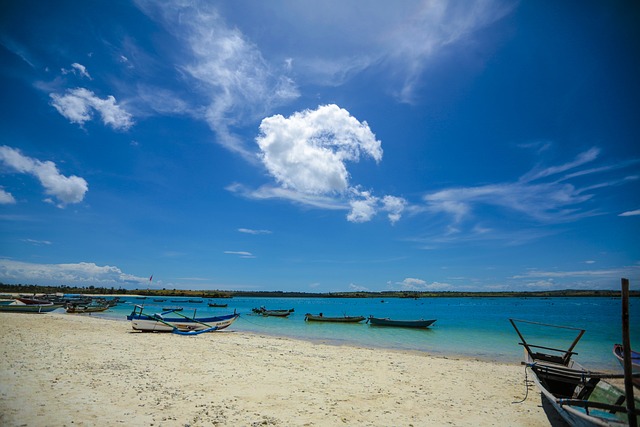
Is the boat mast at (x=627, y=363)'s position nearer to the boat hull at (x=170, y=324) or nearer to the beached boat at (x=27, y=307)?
the boat hull at (x=170, y=324)

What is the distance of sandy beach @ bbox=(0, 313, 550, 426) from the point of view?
23.8 feet

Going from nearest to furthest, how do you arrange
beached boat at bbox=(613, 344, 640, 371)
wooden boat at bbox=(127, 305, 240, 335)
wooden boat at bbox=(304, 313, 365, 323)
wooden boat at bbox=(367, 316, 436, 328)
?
beached boat at bbox=(613, 344, 640, 371) < wooden boat at bbox=(127, 305, 240, 335) < wooden boat at bbox=(367, 316, 436, 328) < wooden boat at bbox=(304, 313, 365, 323)

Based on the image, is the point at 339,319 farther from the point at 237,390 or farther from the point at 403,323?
the point at 237,390

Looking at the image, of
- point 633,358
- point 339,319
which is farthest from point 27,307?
point 633,358

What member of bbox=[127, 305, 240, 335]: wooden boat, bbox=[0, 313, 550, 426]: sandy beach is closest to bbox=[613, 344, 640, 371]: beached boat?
bbox=[0, 313, 550, 426]: sandy beach

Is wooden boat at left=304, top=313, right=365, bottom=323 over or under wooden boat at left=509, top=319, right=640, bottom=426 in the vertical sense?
over

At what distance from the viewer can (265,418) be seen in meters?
7.39

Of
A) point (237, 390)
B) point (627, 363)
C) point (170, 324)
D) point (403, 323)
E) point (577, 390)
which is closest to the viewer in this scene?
point (627, 363)

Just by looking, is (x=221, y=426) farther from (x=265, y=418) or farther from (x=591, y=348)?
(x=591, y=348)

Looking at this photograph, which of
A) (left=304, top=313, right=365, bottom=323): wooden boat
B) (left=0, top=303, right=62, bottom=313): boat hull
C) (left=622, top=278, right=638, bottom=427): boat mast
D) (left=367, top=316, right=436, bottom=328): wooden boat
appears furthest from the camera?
(left=304, top=313, right=365, bottom=323): wooden boat

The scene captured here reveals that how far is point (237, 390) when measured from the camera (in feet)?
30.9

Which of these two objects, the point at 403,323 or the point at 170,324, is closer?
the point at 170,324

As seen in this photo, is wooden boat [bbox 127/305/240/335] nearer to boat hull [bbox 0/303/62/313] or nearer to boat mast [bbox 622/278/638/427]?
boat hull [bbox 0/303/62/313]

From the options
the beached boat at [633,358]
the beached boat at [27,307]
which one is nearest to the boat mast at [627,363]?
the beached boat at [633,358]
